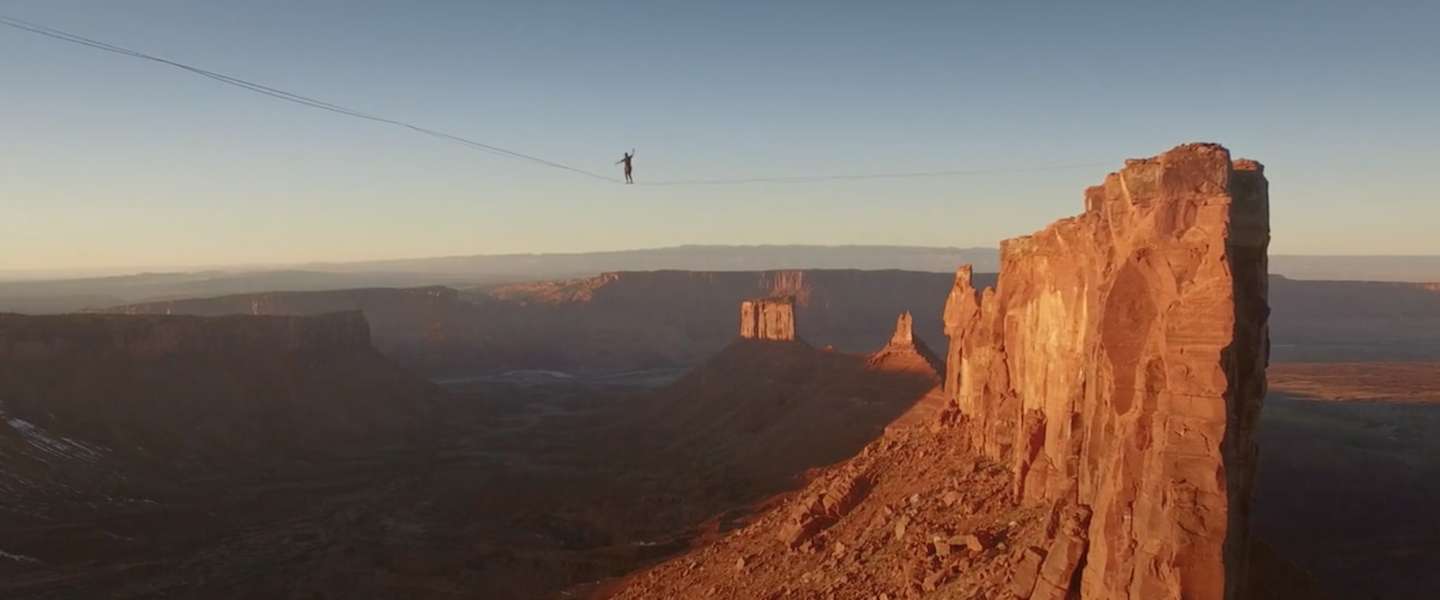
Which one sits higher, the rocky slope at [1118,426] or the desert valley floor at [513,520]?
the rocky slope at [1118,426]

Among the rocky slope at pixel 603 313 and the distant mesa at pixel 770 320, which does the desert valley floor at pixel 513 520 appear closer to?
the distant mesa at pixel 770 320

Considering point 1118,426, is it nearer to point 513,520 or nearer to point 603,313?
point 513,520

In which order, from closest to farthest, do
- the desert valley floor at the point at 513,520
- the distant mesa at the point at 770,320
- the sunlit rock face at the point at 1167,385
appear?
the sunlit rock face at the point at 1167,385
the desert valley floor at the point at 513,520
the distant mesa at the point at 770,320

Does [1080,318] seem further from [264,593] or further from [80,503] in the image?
[80,503]

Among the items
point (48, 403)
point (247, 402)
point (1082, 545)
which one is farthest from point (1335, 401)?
point (48, 403)

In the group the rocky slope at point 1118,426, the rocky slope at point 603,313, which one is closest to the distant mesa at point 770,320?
the rocky slope at point 603,313

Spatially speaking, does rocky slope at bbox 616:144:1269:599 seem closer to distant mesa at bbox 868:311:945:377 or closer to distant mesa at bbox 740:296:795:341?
distant mesa at bbox 868:311:945:377
